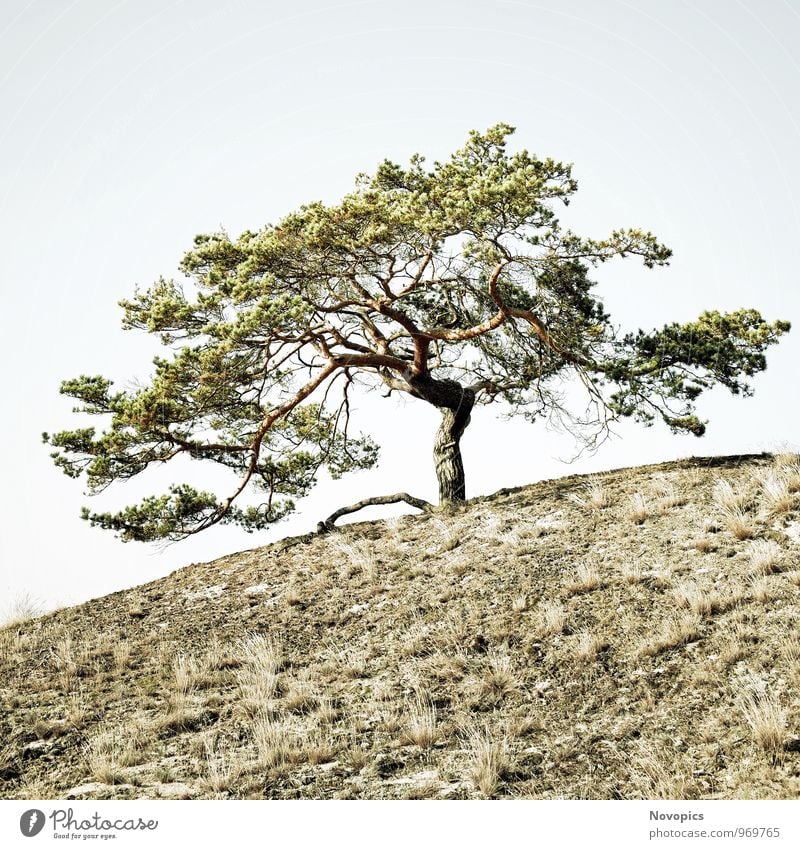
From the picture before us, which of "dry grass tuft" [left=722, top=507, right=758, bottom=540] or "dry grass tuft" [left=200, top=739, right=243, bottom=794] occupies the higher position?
"dry grass tuft" [left=722, top=507, right=758, bottom=540]

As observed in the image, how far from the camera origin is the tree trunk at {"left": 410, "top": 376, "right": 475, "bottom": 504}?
16.2 metres

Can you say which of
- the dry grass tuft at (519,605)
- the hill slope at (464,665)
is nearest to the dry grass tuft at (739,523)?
the hill slope at (464,665)

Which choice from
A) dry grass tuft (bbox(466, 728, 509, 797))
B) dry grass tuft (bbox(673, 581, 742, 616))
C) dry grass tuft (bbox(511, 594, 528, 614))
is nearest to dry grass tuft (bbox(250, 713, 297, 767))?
dry grass tuft (bbox(466, 728, 509, 797))

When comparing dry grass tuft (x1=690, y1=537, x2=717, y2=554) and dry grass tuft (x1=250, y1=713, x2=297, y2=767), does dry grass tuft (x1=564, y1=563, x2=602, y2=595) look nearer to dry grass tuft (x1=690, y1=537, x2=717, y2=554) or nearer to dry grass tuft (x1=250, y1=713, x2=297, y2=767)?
dry grass tuft (x1=690, y1=537, x2=717, y2=554)

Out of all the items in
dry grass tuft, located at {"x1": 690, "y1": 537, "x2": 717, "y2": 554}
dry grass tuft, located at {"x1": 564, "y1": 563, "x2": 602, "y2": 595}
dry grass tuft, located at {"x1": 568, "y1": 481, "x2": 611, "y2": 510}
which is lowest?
dry grass tuft, located at {"x1": 564, "y1": 563, "x2": 602, "y2": 595}

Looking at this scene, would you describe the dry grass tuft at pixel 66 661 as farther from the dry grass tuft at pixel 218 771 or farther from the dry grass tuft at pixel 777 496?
the dry grass tuft at pixel 777 496

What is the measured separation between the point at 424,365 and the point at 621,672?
7.92m

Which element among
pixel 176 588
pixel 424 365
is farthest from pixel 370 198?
pixel 176 588

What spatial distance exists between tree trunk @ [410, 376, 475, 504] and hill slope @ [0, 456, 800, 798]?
152cm

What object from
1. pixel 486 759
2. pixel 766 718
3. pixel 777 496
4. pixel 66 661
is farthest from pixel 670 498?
pixel 66 661

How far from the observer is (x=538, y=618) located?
35.0 ft
